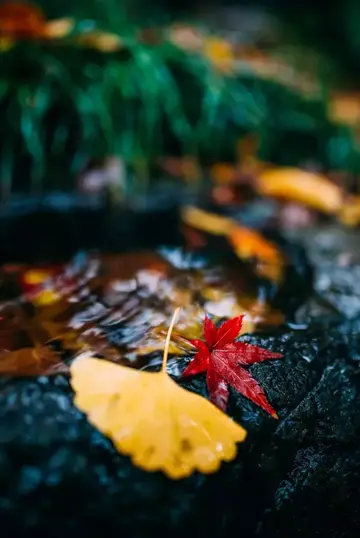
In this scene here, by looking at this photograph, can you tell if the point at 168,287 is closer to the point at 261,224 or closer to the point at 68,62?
the point at 261,224

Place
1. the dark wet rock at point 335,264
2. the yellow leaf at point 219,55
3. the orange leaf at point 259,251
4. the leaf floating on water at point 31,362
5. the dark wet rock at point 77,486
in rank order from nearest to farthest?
the dark wet rock at point 77,486 → the leaf floating on water at point 31,362 → the dark wet rock at point 335,264 → the orange leaf at point 259,251 → the yellow leaf at point 219,55

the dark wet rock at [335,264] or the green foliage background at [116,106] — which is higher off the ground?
the green foliage background at [116,106]

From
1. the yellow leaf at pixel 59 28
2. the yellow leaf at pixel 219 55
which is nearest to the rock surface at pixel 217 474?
the yellow leaf at pixel 59 28

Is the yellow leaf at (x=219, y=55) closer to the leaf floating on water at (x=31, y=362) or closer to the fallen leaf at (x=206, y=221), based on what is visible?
the fallen leaf at (x=206, y=221)

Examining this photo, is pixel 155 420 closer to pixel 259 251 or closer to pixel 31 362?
pixel 31 362

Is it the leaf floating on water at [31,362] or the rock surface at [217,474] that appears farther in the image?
the leaf floating on water at [31,362]

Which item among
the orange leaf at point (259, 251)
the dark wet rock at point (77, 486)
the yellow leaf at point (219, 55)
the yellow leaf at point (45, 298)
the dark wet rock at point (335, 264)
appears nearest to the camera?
the dark wet rock at point (77, 486)

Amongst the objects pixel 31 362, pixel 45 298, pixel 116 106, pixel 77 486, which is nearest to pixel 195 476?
pixel 77 486
